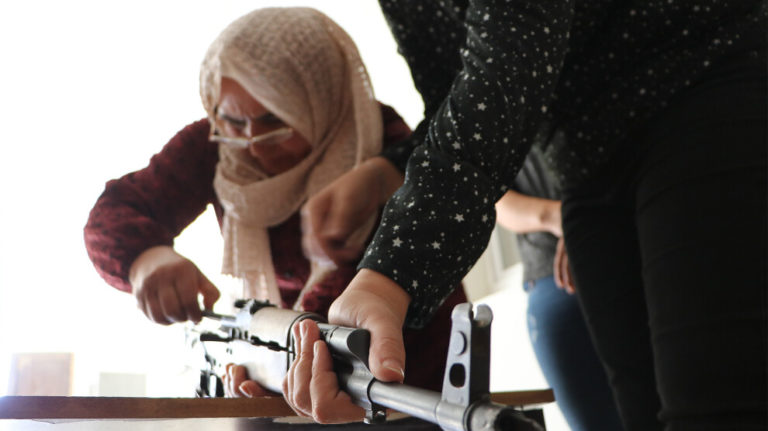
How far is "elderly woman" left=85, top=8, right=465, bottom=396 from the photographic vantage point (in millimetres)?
969

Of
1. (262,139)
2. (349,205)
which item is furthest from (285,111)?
(349,205)

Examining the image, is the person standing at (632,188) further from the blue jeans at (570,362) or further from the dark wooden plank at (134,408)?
the blue jeans at (570,362)

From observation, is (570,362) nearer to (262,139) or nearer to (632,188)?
(632,188)

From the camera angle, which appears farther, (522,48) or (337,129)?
(337,129)

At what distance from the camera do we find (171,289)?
909mm

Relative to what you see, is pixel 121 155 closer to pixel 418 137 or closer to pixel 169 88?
pixel 169 88

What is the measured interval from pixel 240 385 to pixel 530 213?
563 mm

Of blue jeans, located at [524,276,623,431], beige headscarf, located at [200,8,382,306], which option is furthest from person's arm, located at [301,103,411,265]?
blue jeans, located at [524,276,623,431]

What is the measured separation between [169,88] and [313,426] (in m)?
0.88

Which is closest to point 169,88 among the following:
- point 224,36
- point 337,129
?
point 224,36

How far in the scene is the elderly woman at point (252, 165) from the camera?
3.18 ft

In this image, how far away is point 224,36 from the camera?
3.31 feet

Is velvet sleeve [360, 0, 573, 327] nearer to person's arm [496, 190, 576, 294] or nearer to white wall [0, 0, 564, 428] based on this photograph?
person's arm [496, 190, 576, 294]

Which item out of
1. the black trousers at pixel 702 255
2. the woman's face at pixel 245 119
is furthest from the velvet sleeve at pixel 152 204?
the black trousers at pixel 702 255
